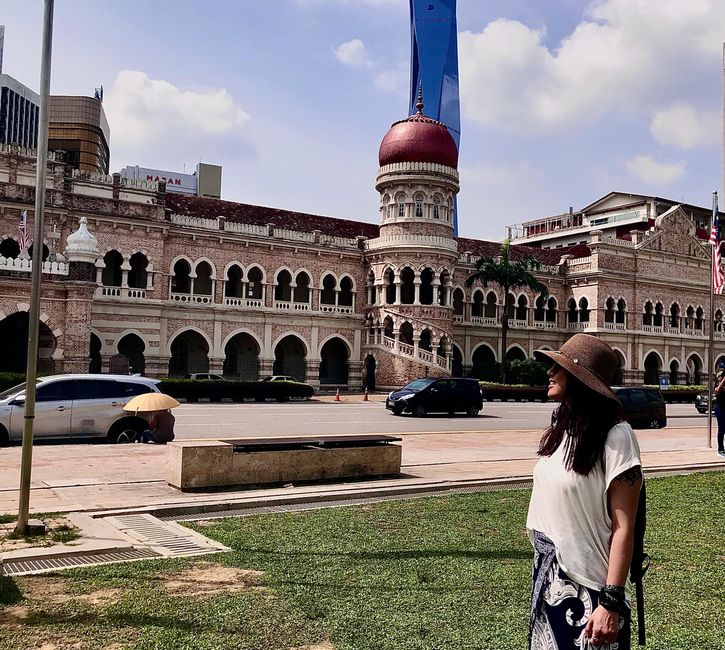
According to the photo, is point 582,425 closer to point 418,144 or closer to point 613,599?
point 613,599

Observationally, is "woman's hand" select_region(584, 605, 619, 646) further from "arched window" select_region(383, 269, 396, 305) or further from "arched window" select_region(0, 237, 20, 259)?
"arched window" select_region(383, 269, 396, 305)

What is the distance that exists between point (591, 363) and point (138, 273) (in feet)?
119

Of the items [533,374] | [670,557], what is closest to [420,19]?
[533,374]

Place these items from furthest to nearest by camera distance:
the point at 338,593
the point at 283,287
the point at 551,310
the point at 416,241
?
the point at 551,310 → the point at 283,287 → the point at 416,241 → the point at 338,593

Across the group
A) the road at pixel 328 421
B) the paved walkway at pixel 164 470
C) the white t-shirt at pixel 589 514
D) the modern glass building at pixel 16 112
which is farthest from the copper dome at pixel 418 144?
the modern glass building at pixel 16 112

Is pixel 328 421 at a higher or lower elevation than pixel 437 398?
lower

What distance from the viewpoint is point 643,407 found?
2403 cm

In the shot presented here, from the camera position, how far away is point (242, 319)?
39.7 m

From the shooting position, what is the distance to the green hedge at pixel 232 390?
29.8 meters

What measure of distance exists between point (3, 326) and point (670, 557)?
32.0 metres

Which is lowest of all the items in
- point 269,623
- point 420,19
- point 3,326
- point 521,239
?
point 269,623

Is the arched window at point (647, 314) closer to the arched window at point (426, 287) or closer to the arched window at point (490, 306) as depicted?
the arched window at point (490, 306)

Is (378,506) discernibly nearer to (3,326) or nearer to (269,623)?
(269,623)

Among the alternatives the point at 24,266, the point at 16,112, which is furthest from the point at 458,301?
the point at 16,112
